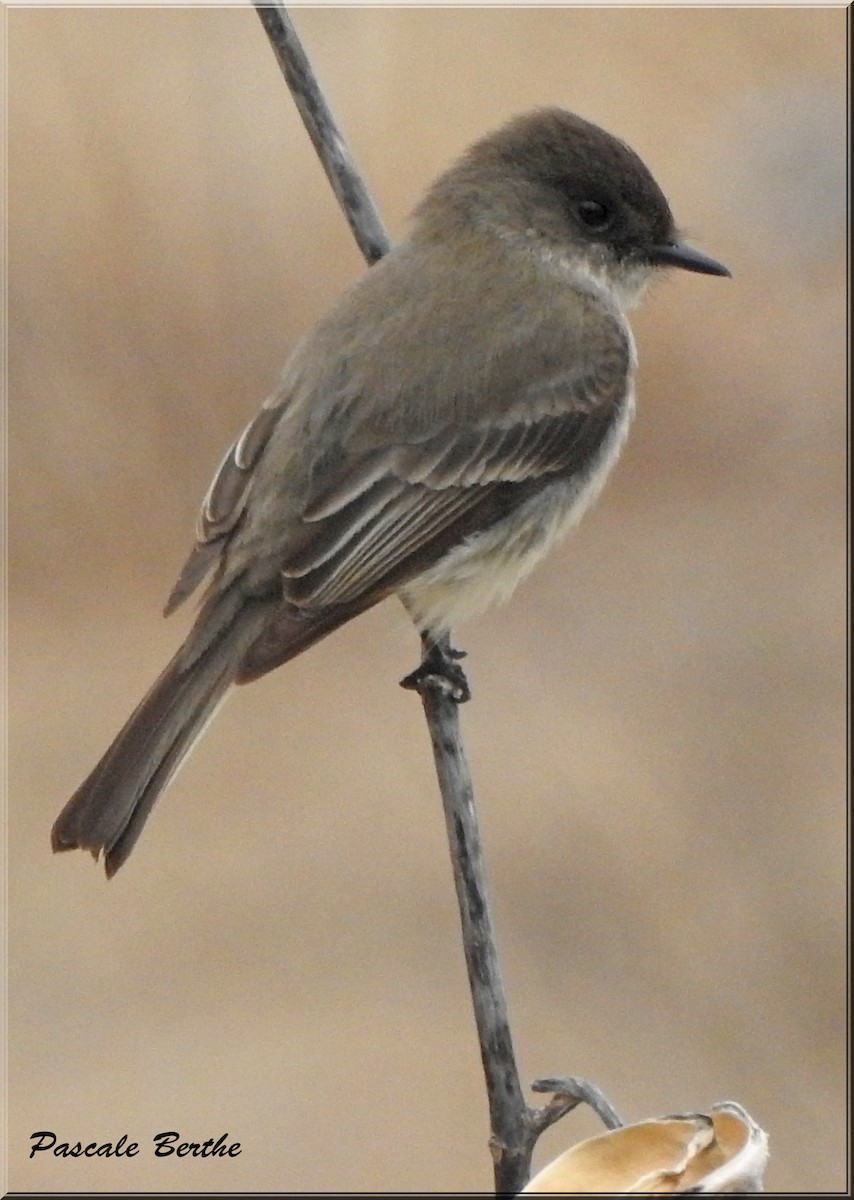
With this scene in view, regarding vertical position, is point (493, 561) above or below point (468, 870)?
above

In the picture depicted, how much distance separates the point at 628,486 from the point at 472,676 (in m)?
2.30

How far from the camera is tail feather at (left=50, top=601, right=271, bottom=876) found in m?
3.10

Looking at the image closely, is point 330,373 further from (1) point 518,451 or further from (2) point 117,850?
(2) point 117,850

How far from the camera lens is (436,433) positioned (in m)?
3.66

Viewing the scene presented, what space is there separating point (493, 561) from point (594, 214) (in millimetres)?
878

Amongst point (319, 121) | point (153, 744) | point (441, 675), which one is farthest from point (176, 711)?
point (319, 121)

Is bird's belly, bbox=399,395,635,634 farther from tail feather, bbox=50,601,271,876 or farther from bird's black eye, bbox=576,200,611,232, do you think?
bird's black eye, bbox=576,200,611,232

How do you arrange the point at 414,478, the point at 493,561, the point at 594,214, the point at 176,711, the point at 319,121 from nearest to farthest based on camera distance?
the point at 319,121
the point at 176,711
the point at 414,478
the point at 493,561
the point at 594,214

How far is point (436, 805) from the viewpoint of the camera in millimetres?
8016

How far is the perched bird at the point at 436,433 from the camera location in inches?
135

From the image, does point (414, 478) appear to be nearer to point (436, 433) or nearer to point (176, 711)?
point (436, 433)

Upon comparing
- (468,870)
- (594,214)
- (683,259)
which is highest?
(594,214)

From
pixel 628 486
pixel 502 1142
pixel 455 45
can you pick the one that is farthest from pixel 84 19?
pixel 502 1142

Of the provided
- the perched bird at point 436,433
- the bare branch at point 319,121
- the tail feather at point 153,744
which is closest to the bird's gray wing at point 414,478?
the perched bird at point 436,433
